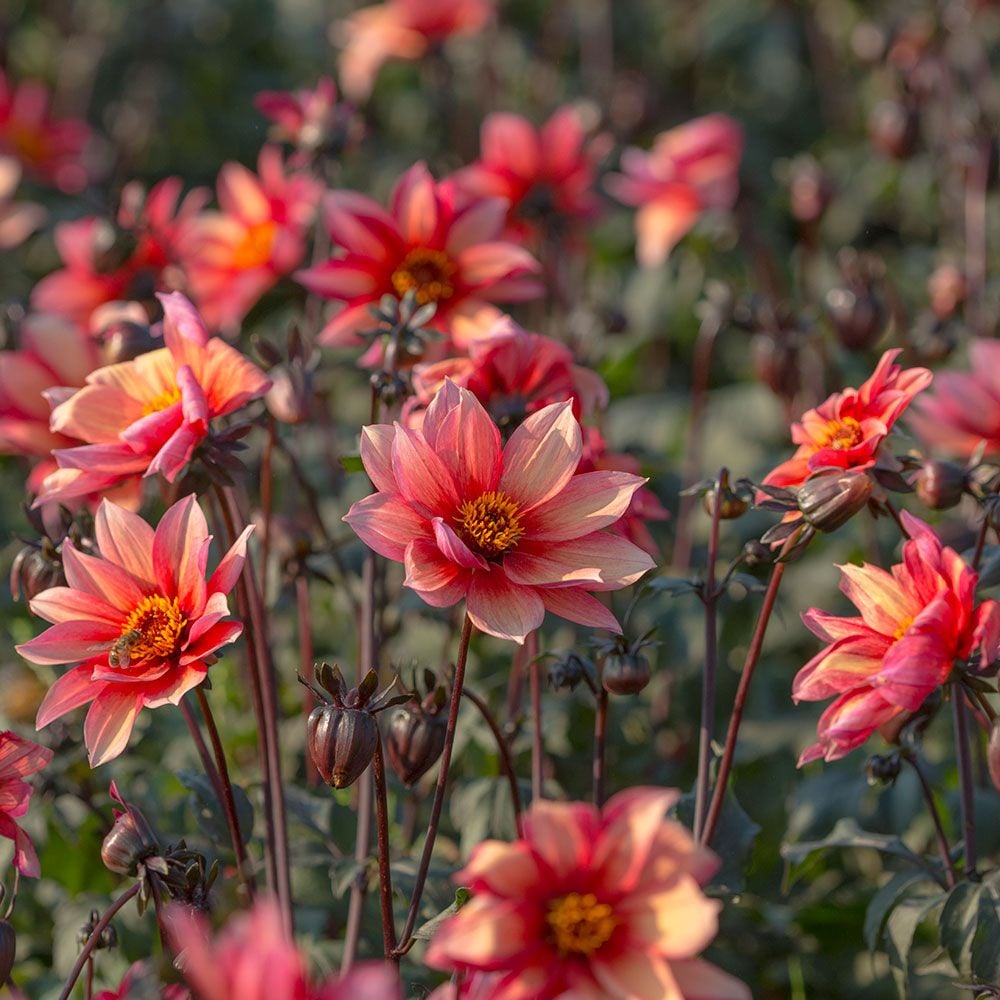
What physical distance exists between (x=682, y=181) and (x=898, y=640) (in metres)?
1.85

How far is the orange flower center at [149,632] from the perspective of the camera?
1.34m

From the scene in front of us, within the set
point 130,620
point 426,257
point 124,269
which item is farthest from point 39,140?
point 130,620

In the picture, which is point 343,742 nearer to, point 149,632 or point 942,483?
point 149,632

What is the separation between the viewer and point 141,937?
179 cm

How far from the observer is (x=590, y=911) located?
41.7 inches

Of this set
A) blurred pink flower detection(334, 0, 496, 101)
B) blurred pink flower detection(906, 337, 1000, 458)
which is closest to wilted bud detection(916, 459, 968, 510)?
blurred pink flower detection(906, 337, 1000, 458)

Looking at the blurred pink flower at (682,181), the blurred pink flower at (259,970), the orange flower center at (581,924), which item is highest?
the blurred pink flower at (259,970)

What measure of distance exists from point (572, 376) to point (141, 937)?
2.81ft

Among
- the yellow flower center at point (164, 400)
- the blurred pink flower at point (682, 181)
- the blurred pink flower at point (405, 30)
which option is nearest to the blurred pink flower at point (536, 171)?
the blurred pink flower at point (682, 181)

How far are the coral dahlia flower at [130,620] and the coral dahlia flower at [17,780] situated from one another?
0.13 feet

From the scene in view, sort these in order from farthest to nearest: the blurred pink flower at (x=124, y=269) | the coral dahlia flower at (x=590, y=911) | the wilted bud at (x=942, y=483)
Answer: the blurred pink flower at (x=124, y=269)
the wilted bud at (x=942, y=483)
the coral dahlia flower at (x=590, y=911)

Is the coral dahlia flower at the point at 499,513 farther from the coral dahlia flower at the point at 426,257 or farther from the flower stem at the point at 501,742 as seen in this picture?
the coral dahlia flower at the point at 426,257

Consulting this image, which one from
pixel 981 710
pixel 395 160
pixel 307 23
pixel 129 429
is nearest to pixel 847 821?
pixel 981 710

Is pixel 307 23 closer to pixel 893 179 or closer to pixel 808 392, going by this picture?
pixel 893 179
